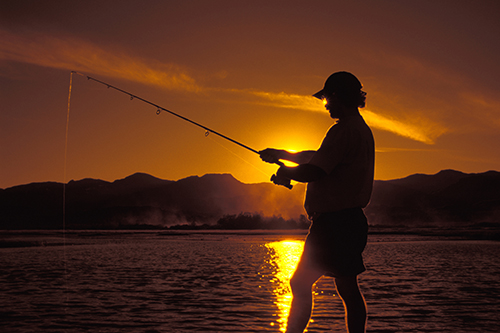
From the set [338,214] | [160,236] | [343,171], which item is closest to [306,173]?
[343,171]

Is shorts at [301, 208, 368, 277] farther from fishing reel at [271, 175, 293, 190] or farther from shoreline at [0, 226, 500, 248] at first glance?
shoreline at [0, 226, 500, 248]

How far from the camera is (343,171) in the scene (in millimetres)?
3709

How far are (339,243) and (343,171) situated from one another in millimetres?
531

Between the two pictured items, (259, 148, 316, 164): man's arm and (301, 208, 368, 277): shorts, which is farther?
(259, 148, 316, 164): man's arm

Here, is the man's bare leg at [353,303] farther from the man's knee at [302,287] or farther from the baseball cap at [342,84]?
the baseball cap at [342,84]

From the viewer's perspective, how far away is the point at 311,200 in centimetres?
382

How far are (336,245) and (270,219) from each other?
124222 mm

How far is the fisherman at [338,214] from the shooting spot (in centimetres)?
365

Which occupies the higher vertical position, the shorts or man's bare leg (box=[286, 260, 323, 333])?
the shorts

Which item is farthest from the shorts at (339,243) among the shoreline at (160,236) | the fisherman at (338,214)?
the shoreline at (160,236)

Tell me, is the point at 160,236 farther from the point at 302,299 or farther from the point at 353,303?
the point at 353,303

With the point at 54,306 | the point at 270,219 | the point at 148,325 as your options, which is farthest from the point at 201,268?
the point at 270,219

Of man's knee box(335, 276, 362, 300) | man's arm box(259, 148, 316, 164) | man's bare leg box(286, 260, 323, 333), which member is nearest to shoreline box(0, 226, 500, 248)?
man's arm box(259, 148, 316, 164)

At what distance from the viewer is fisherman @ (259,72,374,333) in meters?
3.65
